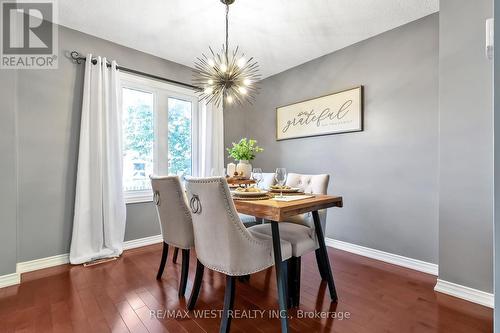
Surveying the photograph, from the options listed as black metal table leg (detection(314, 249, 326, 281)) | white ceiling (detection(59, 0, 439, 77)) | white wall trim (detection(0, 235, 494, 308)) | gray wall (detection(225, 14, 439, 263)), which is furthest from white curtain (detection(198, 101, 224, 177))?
black metal table leg (detection(314, 249, 326, 281))

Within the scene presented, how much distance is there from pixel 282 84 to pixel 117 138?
2499mm

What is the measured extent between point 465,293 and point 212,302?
6.53ft

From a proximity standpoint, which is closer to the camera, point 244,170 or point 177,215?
point 177,215

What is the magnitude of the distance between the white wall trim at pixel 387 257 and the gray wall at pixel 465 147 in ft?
1.30

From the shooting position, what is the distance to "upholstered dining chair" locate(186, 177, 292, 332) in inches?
54.0

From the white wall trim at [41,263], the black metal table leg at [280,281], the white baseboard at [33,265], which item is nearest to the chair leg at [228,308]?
the black metal table leg at [280,281]

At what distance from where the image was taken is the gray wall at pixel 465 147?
180 centimetres

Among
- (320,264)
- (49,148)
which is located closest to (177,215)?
(320,264)

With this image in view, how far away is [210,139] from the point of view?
3729mm

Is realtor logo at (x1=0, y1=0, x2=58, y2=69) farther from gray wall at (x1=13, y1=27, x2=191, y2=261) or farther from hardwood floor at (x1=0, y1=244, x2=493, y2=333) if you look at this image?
hardwood floor at (x1=0, y1=244, x2=493, y2=333)

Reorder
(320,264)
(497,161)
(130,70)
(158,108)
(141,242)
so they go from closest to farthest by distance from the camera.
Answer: (497,161) → (320,264) → (130,70) → (141,242) → (158,108)

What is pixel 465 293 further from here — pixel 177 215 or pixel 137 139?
pixel 137 139

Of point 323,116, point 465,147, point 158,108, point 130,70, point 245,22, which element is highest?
point 245,22

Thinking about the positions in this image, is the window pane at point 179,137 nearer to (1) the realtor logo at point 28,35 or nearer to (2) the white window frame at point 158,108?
(2) the white window frame at point 158,108
